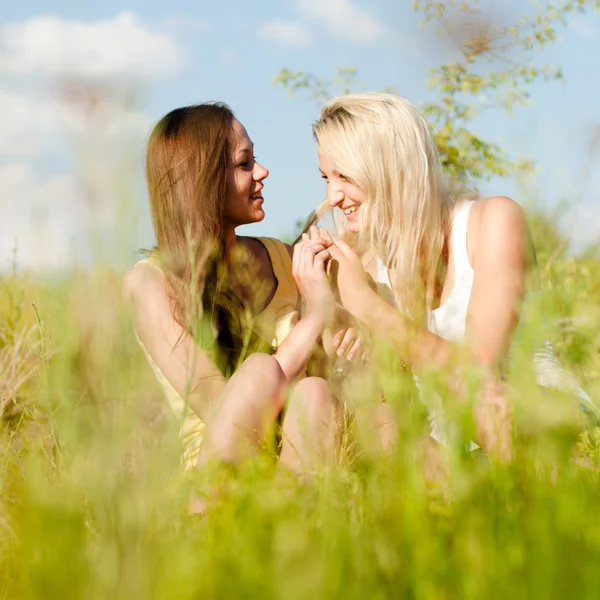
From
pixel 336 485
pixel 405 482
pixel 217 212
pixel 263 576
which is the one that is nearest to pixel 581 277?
pixel 217 212

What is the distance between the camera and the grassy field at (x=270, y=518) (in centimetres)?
100

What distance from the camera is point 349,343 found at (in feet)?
9.74

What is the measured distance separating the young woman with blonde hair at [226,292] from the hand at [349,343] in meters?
0.11

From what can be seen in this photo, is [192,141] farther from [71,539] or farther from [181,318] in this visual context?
[71,539]

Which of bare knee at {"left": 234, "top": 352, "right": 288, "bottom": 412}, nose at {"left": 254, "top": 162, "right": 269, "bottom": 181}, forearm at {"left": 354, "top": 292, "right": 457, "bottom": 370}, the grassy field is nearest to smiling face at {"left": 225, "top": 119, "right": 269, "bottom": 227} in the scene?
nose at {"left": 254, "top": 162, "right": 269, "bottom": 181}

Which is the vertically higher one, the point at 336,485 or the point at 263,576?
the point at 263,576

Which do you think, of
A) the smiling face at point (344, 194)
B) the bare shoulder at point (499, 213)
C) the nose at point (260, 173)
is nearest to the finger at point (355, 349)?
the smiling face at point (344, 194)

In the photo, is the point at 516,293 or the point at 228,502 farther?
the point at 516,293

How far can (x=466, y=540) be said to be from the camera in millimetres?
1223

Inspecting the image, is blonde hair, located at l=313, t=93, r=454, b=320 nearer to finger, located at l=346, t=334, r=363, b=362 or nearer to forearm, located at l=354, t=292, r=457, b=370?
finger, located at l=346, t=334, r=363, b=362

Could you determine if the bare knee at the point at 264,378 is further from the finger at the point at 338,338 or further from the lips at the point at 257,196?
the lips at the point at 257,196

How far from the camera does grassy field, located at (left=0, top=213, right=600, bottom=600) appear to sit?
1.00 metres

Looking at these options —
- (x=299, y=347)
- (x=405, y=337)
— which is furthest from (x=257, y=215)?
(x=405, y=337)

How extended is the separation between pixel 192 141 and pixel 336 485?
2008 millimetres
